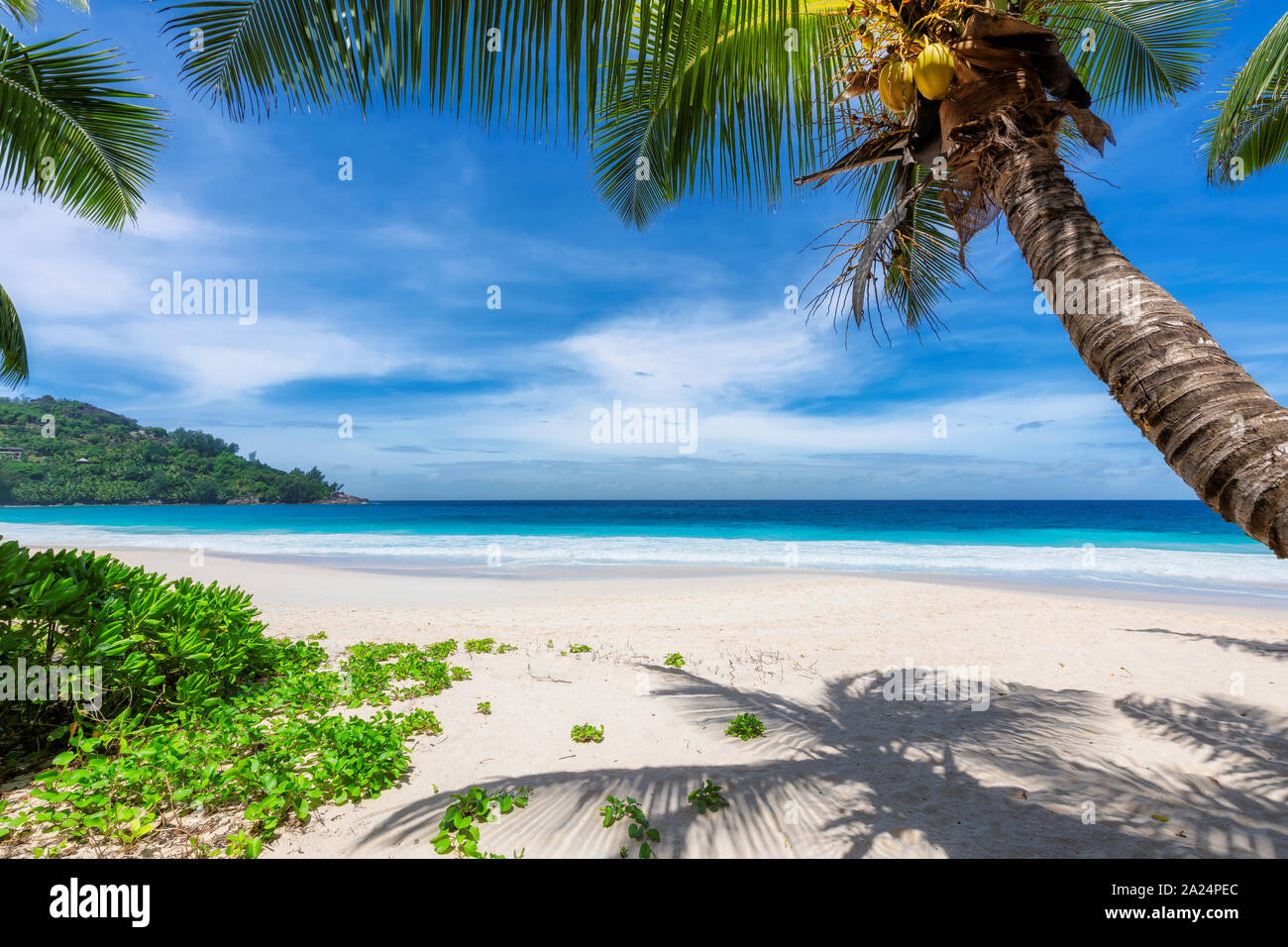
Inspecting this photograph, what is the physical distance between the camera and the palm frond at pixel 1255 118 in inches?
228

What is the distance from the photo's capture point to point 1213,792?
3381 mm

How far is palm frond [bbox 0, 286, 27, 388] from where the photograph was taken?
24.6 feet

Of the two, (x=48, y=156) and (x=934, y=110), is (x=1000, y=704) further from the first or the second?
(x=48, y=156)

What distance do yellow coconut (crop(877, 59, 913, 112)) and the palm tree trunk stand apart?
1.99ft

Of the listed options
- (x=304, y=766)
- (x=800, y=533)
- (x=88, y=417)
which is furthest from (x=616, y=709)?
(x=88, y=417)

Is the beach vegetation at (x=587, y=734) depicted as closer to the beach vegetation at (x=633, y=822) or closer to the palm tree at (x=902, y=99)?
the beach vegetation at (x=633, y=822)

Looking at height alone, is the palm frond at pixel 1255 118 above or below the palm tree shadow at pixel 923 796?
above

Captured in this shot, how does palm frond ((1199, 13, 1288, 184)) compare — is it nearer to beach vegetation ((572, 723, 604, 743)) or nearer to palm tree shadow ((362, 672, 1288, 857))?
palm tree shadow ((362, 672, 1288, 857))

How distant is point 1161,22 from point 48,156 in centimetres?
1086

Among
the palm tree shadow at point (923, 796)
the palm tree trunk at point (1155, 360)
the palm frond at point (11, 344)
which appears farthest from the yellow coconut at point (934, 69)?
the palm frond at point (11, 344)

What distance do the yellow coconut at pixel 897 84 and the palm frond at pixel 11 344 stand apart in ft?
37.2

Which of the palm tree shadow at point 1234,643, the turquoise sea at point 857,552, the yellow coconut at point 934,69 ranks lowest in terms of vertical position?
the turquoise sea at point 857,552

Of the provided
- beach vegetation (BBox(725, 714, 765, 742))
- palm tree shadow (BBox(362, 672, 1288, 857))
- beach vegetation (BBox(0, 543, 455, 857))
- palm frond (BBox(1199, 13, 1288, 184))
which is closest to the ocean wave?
palm frond (BBox(1199, 13, 1288, 184))
